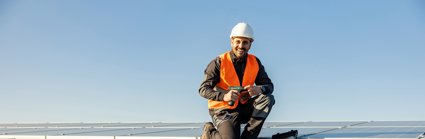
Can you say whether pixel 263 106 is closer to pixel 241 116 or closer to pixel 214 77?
pixel 241 116

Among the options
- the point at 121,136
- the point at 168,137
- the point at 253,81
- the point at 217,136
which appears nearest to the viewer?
the point at 217,136

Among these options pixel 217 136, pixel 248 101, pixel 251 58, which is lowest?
pixel 217 136

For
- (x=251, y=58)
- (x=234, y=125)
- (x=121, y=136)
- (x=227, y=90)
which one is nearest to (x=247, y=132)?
(x=234, y=125)

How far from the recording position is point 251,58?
20.0 ft

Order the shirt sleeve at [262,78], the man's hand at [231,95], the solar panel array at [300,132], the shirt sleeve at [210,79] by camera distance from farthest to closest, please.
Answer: the solar panel array at [300,132], the shirt sleeve at [262,78], the shirt sleeve at [210,79], the man's hand at [231,95]

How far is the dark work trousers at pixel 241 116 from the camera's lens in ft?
18.6

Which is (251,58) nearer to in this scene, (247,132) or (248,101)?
(248,101)

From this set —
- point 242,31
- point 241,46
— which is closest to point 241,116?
point 241,46

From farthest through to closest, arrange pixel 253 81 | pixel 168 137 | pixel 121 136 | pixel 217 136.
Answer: pixel 121 136 < pixel 168 137 < pixel 253 81 < pixel 217 136

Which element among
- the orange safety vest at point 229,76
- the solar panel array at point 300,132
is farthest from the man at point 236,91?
the solar panel array at point 300,132

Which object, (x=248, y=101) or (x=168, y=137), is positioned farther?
(x=168, y=137)

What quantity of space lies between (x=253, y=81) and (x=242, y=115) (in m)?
0.44

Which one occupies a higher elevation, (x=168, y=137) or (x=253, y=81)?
(x=253, y=81)

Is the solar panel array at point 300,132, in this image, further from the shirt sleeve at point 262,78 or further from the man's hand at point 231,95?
the man's hand at point 231,95
